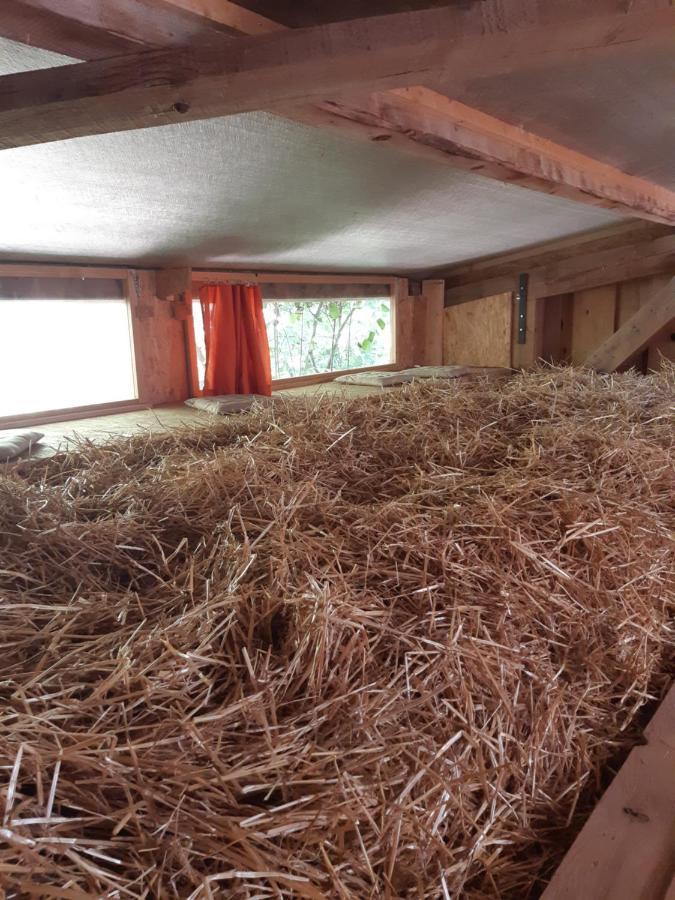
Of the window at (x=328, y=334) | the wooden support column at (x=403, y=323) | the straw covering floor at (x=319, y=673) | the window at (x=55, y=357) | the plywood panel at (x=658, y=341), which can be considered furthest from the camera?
the window at (x=328, y=334)

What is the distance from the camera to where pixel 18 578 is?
3.63ft

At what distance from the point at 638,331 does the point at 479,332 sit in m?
1.53

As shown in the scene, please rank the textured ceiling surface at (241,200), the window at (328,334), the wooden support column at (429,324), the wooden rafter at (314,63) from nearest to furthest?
the wooden rafter at (314,63), the textured ceiling surface at (241,200), the wooden support column at (429,324), the window at (328,334)

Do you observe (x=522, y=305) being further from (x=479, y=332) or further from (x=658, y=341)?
(x=658, y=341)

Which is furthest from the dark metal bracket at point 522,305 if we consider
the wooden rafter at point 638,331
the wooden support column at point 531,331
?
the wooden rafter at point 638,331

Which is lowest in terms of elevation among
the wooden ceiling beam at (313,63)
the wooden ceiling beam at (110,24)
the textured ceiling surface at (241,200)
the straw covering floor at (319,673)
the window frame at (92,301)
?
the straw covering floor at (319,673)

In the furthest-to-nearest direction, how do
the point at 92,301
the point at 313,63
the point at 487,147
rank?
1. the point at 92,301
2. the point at 487,147
3. the point at 313,63

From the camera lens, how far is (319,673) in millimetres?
793

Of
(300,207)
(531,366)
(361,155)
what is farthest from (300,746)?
(531,366)

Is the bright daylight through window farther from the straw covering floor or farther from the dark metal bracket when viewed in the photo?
the straw covering floor

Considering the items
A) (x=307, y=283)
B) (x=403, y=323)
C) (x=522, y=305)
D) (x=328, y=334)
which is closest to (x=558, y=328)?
(x=522, y=305)

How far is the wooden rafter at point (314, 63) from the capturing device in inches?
35.3

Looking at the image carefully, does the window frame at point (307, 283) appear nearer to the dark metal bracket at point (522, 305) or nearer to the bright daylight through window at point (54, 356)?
the dark metal bracket at point (522, 305)

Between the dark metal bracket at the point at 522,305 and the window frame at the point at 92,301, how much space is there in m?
3.44
